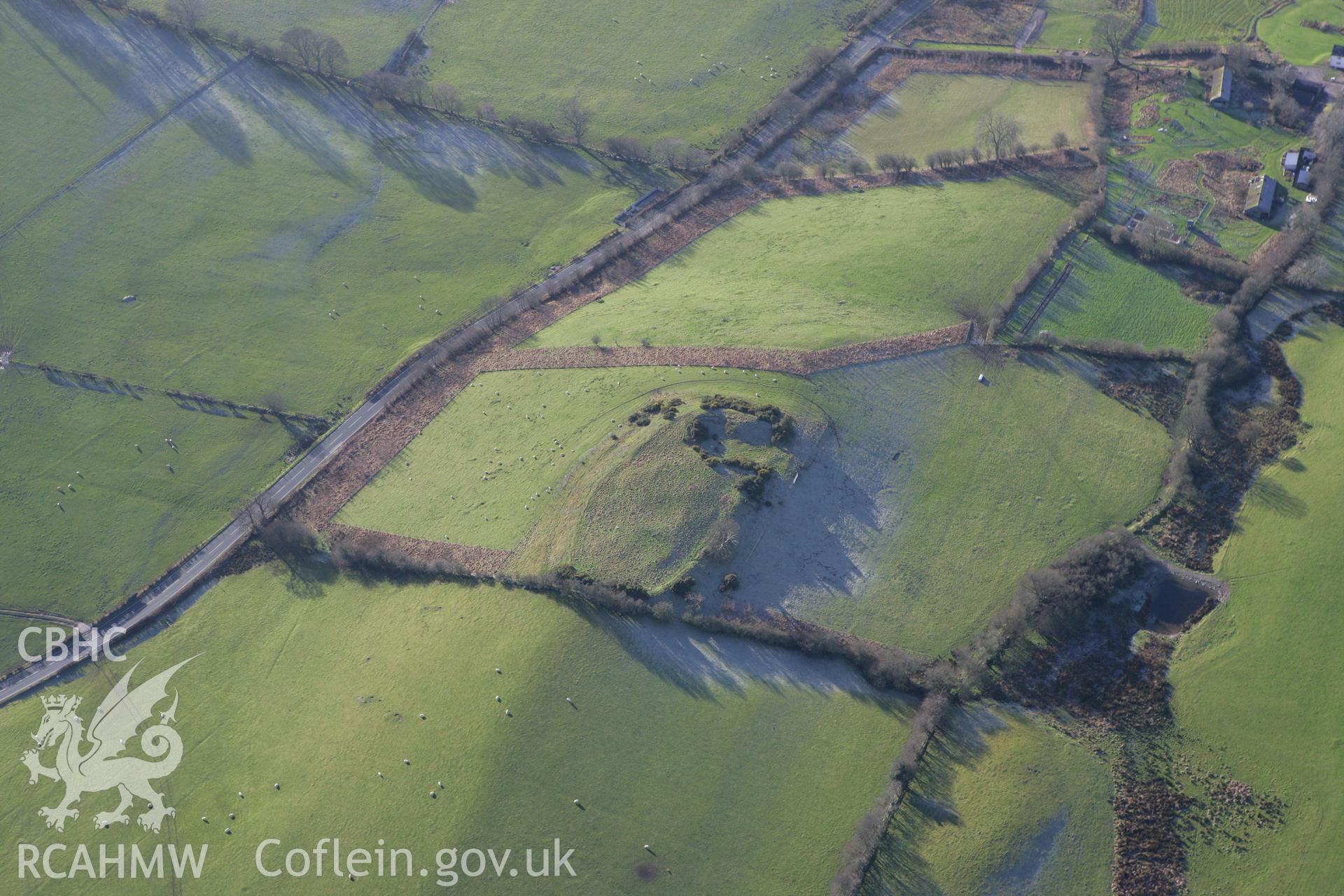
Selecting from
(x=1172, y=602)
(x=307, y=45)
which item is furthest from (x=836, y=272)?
(x=307, y=45)

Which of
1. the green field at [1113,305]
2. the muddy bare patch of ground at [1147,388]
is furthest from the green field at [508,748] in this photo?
the green field at [1113,305]

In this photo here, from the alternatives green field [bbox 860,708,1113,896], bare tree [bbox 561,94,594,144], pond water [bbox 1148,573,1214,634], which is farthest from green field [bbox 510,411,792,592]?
bare tree [bbox 561,94,594,144]

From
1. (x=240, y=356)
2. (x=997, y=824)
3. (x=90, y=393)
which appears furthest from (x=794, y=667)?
(x=90, y=393)

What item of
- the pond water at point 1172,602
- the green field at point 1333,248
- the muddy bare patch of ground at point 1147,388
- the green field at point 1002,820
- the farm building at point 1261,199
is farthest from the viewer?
the farm building at point 1261,199

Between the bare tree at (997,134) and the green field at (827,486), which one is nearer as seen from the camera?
the green field at (827,486)

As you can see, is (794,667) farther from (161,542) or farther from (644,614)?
(161,542)

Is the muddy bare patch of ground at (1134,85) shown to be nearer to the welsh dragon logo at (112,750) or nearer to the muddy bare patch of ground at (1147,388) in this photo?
the muddy bare patch of ground at (1147,388)

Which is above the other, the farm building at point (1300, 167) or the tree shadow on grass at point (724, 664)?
the farm building at point (1300, 167)

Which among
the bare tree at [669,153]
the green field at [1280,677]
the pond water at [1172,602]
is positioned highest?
the bare tree at [669,153]

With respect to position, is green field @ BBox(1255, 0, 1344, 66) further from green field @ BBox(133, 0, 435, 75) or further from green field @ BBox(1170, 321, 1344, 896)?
green field @ BBox(133, 0, 435, 75)
